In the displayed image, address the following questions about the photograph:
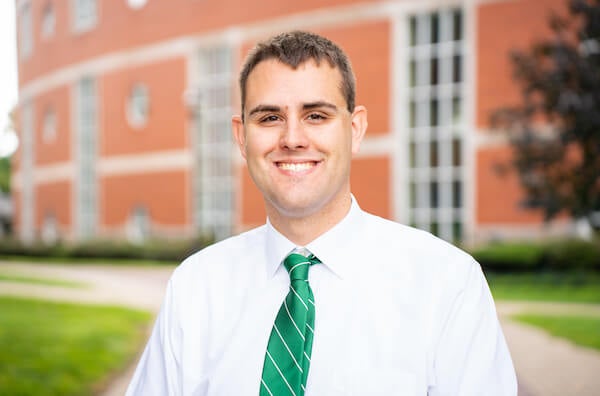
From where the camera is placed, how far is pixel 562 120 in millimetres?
13805

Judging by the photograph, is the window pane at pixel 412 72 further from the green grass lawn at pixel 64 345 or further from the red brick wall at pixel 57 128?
the red brick wall at pixel 57 128

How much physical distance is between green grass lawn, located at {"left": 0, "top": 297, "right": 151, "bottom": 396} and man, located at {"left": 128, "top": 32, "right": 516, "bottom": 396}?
4599 mm

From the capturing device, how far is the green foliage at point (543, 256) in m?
15.3

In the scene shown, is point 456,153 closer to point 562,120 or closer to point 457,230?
point 457,230

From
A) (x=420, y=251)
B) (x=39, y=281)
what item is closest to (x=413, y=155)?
(x=39, y=281)

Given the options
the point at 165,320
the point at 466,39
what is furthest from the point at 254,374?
the point at 466,39

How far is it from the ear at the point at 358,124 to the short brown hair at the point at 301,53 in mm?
96

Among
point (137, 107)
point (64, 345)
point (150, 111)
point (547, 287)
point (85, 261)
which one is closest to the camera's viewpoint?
point (64, 345)

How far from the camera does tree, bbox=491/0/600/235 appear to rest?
506 inches

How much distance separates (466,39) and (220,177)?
1017 centimetres

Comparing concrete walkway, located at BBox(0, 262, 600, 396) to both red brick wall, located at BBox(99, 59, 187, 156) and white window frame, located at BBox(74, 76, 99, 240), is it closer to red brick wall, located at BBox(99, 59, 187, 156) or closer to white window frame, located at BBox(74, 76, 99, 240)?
red brick wall, located at BBox(99, 59, 187, 156)

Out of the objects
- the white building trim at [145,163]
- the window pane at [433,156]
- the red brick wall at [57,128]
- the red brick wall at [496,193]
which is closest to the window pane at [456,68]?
the window pane at [433,156]

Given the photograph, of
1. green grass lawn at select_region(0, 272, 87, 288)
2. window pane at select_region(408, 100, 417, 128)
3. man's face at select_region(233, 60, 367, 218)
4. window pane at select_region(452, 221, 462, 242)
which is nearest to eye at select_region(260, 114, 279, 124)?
man's face at select_region(233, 60, 367, 218)

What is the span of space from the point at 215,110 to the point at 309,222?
77.0ft
